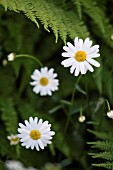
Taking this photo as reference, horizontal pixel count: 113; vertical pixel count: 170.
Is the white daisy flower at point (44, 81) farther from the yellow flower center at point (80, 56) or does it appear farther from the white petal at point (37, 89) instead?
the yellow flower center at point (80, 56)

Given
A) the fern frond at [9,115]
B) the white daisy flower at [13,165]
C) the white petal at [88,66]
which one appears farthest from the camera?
the fern frond at [9,115]

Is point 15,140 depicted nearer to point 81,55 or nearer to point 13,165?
point 13,165

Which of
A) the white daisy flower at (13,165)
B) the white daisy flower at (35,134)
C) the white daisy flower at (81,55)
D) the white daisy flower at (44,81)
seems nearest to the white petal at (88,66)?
the white daisy flower at (81,55)

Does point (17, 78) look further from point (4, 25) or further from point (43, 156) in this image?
point (43, 156)

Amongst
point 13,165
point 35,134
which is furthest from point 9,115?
point 35,134

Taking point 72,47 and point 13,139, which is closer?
point 72,47

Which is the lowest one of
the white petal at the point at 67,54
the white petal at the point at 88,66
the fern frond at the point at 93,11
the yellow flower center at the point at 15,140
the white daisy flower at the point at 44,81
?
the yellow flower center at the point at 15,140

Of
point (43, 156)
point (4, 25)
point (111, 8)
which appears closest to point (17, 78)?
point (4, 25)
